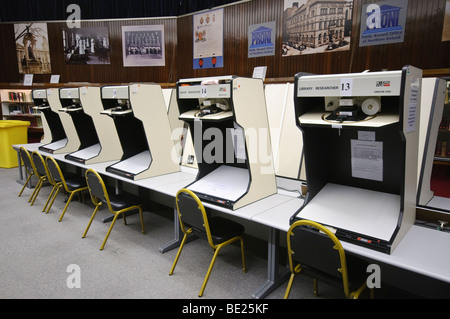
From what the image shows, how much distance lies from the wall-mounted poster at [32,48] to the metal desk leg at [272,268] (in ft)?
26.2

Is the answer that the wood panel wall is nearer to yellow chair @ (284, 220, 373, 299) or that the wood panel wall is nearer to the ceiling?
the ceiling

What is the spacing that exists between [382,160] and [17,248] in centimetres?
334

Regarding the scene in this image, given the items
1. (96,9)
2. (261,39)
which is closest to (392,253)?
(261,39)

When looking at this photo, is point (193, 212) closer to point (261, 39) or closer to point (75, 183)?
point (75, 183)

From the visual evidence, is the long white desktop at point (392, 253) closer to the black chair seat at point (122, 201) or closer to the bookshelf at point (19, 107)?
the black chair seat at point (122, 201)

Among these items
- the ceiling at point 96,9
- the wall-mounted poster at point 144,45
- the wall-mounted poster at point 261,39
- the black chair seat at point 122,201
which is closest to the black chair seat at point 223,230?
the black chair seat at point 122,201

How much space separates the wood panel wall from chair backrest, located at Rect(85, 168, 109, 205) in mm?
4094

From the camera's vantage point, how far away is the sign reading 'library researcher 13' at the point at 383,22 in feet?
14.2

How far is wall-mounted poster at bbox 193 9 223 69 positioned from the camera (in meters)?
6.54

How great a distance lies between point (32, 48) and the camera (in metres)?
7.82

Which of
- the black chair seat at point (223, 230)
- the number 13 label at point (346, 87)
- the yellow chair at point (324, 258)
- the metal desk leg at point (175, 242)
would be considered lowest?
the metal desk leg at point (175, 242)

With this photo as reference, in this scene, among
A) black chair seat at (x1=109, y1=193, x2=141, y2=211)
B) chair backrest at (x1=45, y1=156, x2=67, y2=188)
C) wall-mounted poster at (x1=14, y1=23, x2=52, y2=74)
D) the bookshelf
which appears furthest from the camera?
wall-mounted poster at (x1=14, y1=23, x2=52, y2=74)

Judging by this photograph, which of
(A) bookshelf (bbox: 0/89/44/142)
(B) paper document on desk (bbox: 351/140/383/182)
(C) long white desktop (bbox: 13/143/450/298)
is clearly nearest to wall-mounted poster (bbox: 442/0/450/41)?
(B) paper document on desk (bbox: 351/140/383/182)
